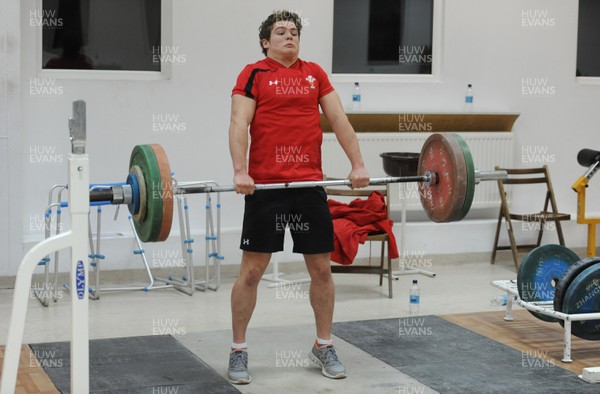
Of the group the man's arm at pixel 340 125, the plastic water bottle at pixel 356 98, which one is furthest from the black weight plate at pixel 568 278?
the plastic water bottle at pixel 356 98

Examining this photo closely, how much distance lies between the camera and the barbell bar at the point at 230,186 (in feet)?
12.6

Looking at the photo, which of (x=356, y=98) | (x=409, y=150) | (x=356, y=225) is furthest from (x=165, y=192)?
(x=409, y=150)

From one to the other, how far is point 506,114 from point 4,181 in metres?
3.73

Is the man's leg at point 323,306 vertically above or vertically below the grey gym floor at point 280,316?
above

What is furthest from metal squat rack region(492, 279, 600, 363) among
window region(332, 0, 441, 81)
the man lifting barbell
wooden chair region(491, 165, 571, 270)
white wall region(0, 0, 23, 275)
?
white wall region(0, 0, 23, 275)

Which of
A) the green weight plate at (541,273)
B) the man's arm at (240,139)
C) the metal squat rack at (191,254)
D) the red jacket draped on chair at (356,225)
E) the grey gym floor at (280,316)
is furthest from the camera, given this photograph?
the metal squat rack at (191,254)

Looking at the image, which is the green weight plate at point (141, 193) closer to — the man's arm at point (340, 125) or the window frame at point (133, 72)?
the man's arm at point (340, 125)

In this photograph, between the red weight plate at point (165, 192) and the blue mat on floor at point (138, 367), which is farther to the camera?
the blue mat on floor at point (138, 367)

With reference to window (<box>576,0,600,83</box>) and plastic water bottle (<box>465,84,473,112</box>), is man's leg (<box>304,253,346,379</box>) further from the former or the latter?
window (<box>576,0,600,83</box>)

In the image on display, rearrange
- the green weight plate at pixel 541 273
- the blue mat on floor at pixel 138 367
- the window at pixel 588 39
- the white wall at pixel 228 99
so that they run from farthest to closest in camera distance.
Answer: the window at pixel 588 39 → the white wall at pixel 228 99 → the green weight plate at pixel 541 273 → the blue mat on floor at pixel 138 367

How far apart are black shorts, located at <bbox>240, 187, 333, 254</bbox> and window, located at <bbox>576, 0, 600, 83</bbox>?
446 centimetres

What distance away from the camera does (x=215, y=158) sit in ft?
22.8

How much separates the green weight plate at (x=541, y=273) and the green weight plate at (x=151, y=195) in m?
2.12

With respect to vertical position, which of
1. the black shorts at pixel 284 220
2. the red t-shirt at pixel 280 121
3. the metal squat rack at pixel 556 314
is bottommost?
the metal squat rack at pixel 556 314
